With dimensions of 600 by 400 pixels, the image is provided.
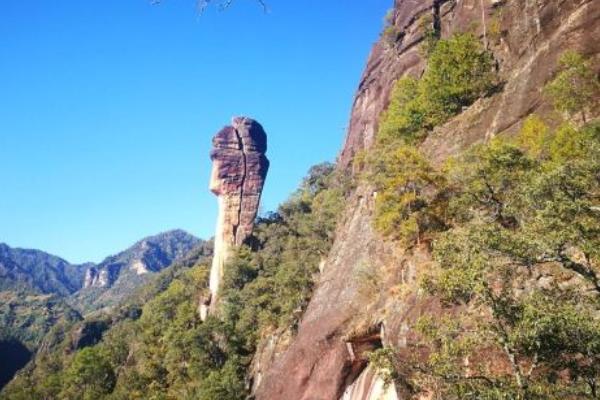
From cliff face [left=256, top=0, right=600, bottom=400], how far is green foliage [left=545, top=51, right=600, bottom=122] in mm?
2001

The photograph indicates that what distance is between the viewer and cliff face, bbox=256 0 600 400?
23.1 meters

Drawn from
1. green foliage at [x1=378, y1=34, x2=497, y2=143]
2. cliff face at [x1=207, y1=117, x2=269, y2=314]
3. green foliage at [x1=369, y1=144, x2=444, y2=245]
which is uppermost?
cliff face at [x1=207, y1=117, x2=269, y2=314]

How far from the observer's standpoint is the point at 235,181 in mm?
71062

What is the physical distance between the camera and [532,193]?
13898mm

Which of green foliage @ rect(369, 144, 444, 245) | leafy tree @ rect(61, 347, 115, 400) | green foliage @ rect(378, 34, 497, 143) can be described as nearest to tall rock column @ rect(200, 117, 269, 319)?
leafy tree @ rect(61, 347, 115, 400)

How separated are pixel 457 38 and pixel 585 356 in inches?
1075

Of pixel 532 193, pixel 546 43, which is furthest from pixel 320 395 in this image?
pixel 546 43

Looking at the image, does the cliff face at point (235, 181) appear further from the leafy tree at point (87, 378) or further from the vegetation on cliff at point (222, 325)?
the leafy tree at point (87, 378)

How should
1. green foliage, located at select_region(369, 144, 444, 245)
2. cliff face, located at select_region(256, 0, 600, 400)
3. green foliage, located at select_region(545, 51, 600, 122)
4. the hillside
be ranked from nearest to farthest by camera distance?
the hillside, green foliage, located at select_region(545, 51, 600, 122), cliff face, located at select_region(256, 0, 600, 400), green foliage, located at select_region(369, 144, 444, 245)

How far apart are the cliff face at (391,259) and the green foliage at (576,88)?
2001mm

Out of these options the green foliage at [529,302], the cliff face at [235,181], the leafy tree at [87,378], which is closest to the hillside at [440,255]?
the green foliage at [529,302]

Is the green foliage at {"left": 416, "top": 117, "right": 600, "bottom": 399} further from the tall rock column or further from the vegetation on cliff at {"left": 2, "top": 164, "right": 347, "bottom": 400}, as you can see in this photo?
the tall rock column

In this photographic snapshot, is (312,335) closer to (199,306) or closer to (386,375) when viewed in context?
(386,375)

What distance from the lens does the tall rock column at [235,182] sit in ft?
219
